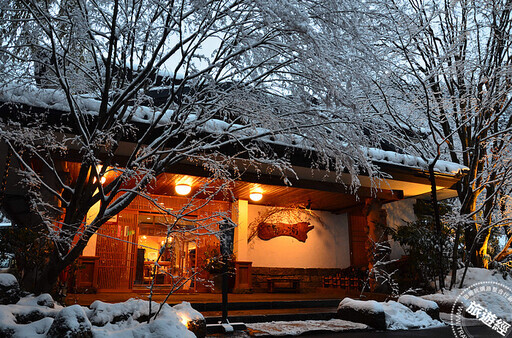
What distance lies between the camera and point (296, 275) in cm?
1188

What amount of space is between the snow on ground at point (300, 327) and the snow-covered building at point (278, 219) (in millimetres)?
2323

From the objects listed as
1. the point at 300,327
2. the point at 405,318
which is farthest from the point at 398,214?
the point at 300,327

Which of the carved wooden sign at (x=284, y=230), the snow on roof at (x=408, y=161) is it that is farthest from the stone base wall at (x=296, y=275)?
the snow on roof at (x=408, y=161)

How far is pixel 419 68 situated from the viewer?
969 centimetres

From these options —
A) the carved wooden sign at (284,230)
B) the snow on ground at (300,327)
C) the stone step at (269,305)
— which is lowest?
the snow on ground at (300,327)

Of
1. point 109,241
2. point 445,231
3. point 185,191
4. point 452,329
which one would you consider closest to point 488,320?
point 452,329

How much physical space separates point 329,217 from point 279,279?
10.2ft

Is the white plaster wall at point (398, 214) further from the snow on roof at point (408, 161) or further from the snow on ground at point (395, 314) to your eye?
the snow on ground at point (395, 314)

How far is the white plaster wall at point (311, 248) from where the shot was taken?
1148 centimetres

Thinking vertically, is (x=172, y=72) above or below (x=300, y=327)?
above

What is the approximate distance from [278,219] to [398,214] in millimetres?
4011

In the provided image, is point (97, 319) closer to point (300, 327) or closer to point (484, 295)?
point (300, 327)

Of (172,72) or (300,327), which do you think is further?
(300,327)

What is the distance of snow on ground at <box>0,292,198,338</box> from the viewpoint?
352 centimetres
